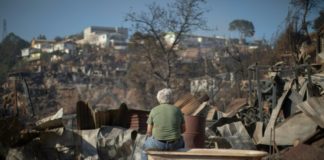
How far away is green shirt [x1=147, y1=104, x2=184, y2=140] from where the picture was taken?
620cm

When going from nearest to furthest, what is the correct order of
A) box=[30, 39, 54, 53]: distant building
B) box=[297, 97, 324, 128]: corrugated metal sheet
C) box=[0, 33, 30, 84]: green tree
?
box=[297, 97, 324, 128]: corrugated metal sheet → box=[0, 33, 30, 84]: green tree → box=[30, 39, 54, 53]: distant building

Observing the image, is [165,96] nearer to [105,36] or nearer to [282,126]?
[282,126]


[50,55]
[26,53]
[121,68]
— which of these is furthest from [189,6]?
[26,53]

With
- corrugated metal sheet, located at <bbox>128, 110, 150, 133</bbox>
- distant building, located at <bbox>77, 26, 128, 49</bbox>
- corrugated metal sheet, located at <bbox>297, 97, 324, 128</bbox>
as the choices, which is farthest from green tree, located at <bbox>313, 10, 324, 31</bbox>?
distant building, located at <bbox>77, 26, 128, 49</bbox>

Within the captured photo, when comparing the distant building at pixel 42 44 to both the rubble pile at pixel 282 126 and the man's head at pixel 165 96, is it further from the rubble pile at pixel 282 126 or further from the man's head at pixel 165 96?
the man's head at pixel 165 96

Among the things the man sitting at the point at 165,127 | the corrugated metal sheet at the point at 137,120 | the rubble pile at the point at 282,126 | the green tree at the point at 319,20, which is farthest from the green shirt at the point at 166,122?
the green tree at the point at 319,20

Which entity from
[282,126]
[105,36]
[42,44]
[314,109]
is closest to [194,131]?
[282,126]

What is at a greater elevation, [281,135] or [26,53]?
[26,53]

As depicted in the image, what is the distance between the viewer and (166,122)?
6.21m

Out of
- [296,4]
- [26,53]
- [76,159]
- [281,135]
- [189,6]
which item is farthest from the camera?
[26,53]

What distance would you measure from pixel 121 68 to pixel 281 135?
37.7m

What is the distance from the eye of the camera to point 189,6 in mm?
23031

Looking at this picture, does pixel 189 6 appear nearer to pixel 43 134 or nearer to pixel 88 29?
pixel 43 134

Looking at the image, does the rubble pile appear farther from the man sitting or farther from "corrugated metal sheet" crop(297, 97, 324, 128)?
the man sitting
